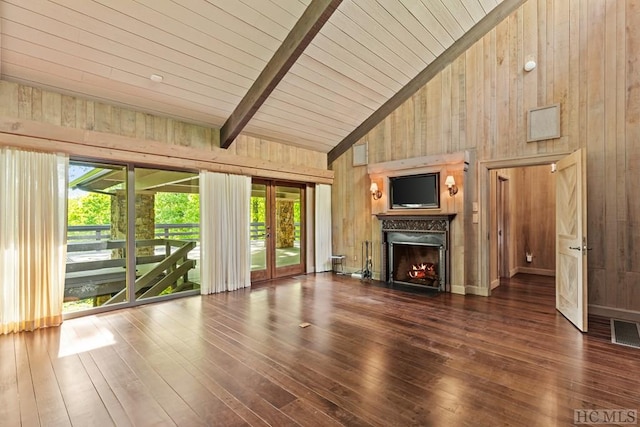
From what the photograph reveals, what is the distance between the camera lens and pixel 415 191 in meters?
5.76

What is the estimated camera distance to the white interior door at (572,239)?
3.58 m

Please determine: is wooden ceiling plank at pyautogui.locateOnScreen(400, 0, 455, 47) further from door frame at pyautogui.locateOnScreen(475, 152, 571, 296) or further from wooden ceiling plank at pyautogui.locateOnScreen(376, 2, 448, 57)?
door frame at pyautogui.locateOnScreen(475, 152, 571, 296)

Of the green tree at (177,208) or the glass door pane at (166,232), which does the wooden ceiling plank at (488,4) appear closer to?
the glass door pane at (166,232)

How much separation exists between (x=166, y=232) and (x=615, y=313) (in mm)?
6523

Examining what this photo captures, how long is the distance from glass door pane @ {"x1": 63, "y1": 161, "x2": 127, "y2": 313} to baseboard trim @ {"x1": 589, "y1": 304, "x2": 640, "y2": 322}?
261 inches

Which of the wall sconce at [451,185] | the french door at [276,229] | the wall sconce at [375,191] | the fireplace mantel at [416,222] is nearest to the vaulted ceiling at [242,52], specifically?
the french door at [276,229]

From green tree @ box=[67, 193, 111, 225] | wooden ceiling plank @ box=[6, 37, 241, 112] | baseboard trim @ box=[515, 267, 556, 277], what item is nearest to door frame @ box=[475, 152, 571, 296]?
baseboard trim @ box=[515, 267, 556, 277]

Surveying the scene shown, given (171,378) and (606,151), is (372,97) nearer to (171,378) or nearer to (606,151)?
(606,151)

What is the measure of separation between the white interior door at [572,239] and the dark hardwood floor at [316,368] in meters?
0.26

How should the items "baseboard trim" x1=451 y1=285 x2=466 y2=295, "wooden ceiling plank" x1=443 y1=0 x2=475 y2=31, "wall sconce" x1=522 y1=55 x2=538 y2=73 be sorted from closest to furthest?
"wooden ceiling plank" x1=443 y1=0 x2=475 y2=31
"wall sconce" x1=522 y1=55 x2=538 y2=73
"baseboard trim" x1=451 y1=285 x2=466 y2=295

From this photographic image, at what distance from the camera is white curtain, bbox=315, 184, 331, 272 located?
7098 millimetres

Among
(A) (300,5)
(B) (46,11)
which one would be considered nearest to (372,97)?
(A) (300,5)

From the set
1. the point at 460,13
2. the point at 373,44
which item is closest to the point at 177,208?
the point at 373,44

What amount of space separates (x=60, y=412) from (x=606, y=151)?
636 cm
